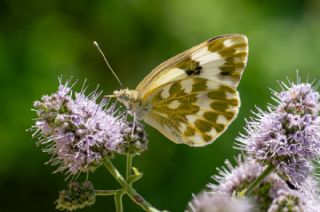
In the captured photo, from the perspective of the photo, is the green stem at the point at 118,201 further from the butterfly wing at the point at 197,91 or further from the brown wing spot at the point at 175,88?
the brown wing spot at the point at 175,88

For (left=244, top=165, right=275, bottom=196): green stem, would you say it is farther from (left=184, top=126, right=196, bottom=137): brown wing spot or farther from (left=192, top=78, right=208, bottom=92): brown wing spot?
(left=192, top=78, right=208, bottom=92): brown wing spot

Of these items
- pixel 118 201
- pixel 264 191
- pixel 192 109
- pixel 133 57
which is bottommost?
pixel 264 191

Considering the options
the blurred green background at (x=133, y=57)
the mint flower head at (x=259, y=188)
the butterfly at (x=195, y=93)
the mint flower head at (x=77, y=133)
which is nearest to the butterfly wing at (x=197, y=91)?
the butterfly at (x=195, y=93)

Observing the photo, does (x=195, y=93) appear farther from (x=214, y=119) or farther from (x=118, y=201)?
(x=118, y=201)

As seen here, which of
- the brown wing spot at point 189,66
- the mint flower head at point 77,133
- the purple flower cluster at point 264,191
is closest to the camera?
the purple flower cluster at point 264,191

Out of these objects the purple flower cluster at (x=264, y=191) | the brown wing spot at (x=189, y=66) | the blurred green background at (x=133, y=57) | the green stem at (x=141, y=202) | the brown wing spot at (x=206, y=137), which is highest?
the blurred green background at (x=133, y=57)

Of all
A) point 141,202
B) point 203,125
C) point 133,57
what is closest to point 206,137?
point 203,125

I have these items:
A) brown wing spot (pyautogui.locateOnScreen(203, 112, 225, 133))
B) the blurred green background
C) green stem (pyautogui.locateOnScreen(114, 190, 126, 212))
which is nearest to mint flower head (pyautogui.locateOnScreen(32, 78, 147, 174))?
green stem (pyautogui.locateOnScreen(114, 190, 126, 212))
